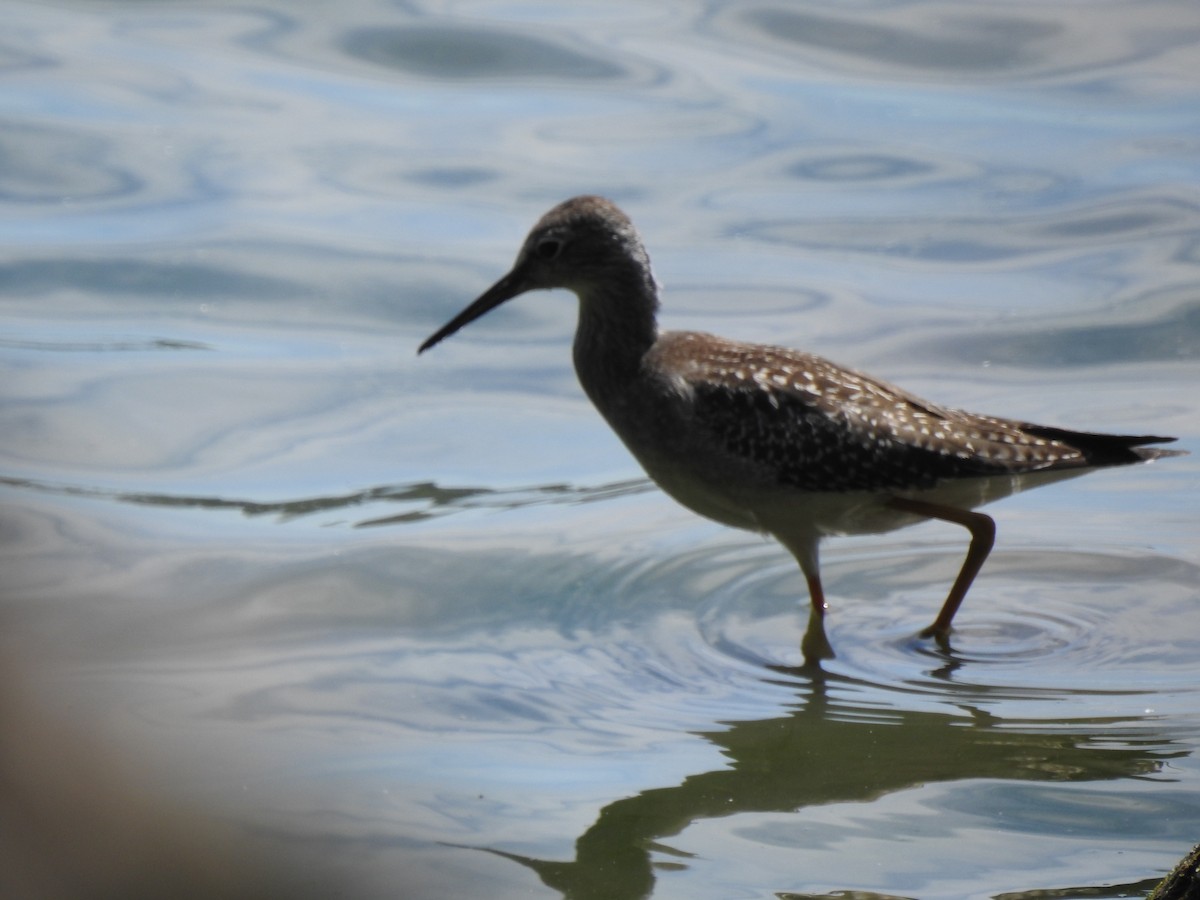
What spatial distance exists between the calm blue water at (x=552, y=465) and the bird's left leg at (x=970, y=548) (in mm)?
108

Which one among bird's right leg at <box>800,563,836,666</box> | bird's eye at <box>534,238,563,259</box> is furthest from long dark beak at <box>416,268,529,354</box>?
bird's right leg at <box>800,563,836,666</box>

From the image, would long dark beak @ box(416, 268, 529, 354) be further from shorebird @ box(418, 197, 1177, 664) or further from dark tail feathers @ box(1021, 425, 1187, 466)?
dark tail feathers @ box(1021, 425, 1187, 466)

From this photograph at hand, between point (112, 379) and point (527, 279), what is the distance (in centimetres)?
353

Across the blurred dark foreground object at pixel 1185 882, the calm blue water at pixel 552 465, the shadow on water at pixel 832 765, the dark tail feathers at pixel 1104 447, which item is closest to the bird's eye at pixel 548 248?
the calm blue water at pixel 552 465

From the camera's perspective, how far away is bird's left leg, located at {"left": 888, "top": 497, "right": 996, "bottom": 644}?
6430 millimetres

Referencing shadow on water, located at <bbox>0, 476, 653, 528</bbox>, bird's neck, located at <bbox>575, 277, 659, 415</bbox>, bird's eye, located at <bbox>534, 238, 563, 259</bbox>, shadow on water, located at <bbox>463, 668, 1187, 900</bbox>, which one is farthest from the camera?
shadow on water, located at <bbox>0, 476, 653, 528</bbox>

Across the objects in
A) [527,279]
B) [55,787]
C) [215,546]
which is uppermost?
[55,787]

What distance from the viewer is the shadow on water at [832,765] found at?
15.3 feet

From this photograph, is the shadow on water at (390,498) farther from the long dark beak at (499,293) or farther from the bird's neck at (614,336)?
the bird's neck at (614,336)

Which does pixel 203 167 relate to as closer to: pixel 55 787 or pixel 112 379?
pixel 112 379

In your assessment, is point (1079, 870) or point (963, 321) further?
point (963, 321)

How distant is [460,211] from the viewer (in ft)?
39.3

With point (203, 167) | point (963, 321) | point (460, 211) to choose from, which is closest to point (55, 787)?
point (963, 321)

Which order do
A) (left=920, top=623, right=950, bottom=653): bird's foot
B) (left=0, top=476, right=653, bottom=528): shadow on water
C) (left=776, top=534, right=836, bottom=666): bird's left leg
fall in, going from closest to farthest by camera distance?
(left=920, top=623, right=950, bottom=653): bird's foot
(left=776, top=534, right=836, bottom=666): bird's left leg
(left=0, top=476, right=653, bottom=528): shadow on water
